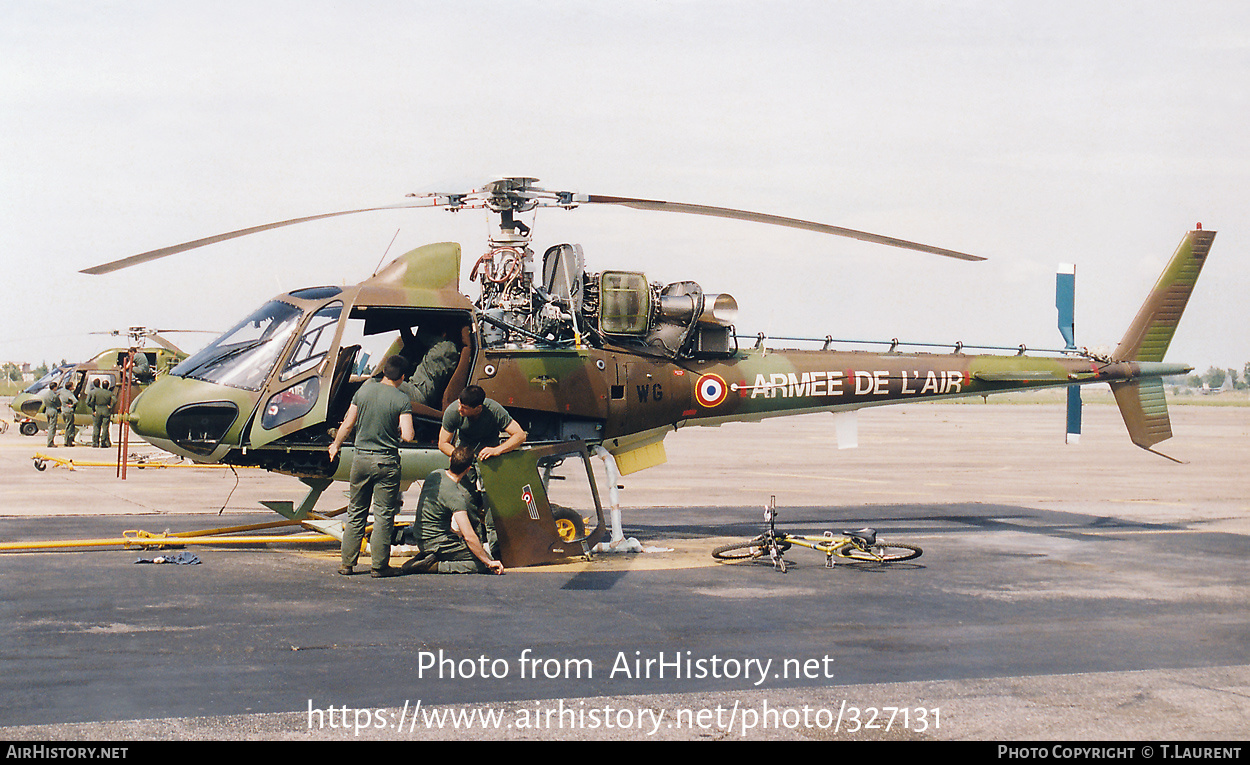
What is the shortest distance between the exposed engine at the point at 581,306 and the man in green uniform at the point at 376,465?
2.10 meters

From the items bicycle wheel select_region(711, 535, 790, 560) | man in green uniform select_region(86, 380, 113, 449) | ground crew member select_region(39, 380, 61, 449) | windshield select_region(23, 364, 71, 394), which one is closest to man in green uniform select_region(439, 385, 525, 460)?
bicycle wheel select_region(711, 535, 790, 560)

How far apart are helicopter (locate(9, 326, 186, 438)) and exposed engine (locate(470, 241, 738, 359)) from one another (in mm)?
16206

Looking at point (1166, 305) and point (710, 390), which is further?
point (1166, 305)

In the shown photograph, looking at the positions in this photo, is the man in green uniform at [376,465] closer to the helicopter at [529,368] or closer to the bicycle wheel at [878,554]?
the helicopter at [529,368]

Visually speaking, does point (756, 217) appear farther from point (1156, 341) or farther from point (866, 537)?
point (1156, 341)

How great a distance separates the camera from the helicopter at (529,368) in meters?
11.3

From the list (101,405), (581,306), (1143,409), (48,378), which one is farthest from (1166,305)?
(48,378)

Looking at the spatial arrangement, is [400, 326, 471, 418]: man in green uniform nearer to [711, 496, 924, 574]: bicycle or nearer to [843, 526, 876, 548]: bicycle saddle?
[711, 496, 924, 574]: bicycle

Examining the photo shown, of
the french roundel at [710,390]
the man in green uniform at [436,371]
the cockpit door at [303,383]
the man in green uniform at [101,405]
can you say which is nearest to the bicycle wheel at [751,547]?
the french roundel at [710,390]

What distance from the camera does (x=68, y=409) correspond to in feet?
98.7

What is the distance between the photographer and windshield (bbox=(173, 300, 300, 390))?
37.6ft

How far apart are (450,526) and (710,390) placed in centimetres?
409
